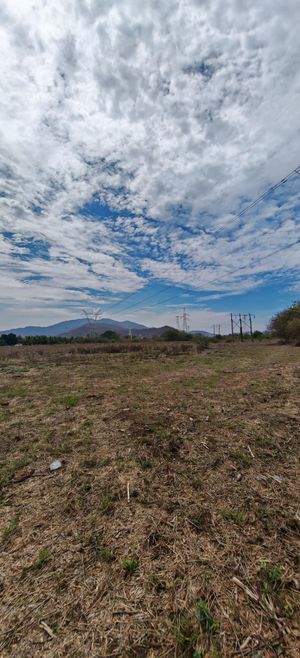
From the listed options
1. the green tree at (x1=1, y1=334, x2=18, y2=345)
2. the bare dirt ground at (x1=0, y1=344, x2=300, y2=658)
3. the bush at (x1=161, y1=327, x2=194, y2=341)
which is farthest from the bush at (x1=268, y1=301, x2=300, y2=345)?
the green tree at (x1=1, y1=334, x2=18, y2=345)

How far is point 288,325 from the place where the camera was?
37156 mm

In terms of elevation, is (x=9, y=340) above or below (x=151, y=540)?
above

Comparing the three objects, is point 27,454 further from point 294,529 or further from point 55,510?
point 294,529

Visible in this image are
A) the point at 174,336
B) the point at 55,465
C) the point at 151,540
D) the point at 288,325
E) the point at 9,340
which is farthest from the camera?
the point at 9,340

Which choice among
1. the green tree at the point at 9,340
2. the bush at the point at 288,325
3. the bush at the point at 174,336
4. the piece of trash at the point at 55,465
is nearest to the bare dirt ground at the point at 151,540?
the piece of trash at the point at 55,465

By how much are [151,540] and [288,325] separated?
41175mm

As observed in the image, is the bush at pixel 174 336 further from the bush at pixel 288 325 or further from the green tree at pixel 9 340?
the green tree at pixel 9 340

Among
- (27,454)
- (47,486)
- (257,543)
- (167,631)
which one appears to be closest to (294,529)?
(257,543)

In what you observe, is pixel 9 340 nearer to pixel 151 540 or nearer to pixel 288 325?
pixel 288 325

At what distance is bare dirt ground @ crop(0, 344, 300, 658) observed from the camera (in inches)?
64.5

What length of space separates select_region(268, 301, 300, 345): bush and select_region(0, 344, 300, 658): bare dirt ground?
35881 mm

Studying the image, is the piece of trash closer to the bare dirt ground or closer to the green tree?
the bare dirt ground

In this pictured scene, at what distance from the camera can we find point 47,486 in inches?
133

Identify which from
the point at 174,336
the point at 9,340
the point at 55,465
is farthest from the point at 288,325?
the point at 9,340
